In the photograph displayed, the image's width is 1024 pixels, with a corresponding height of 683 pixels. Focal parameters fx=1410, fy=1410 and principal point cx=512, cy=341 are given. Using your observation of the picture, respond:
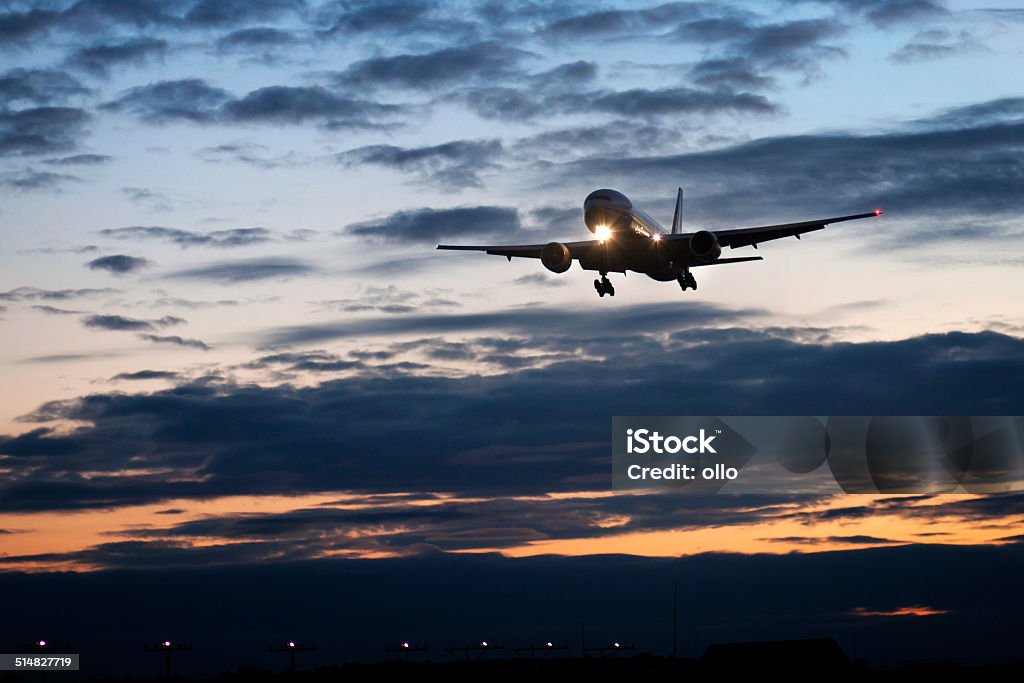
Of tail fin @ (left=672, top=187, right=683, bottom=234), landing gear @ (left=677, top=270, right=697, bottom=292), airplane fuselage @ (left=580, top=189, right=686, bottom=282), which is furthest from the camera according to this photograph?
tail fin @ (left=672, top=187, right=683, bottom=234)

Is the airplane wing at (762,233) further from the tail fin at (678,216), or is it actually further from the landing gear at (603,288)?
the tail fin at (678,216)

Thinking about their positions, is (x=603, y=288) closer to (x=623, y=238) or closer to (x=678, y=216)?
(x=623, y=238)

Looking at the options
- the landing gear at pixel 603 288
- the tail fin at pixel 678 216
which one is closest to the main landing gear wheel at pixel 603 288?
the landing gear at pixel 603 288

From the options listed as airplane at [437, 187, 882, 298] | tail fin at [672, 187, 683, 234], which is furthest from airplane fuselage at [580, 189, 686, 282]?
tail fin at [672, 187, 683, 234]

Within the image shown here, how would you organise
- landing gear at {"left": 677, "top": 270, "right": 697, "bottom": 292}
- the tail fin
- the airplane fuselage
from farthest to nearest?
the tail fin
landing gear at {"left": 677, "top": 270, "right": 697, "bottom": 292}
the airplane fuselage

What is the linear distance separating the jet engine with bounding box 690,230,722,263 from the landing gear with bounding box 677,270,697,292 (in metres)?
7.44

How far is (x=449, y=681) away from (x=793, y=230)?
157 feet

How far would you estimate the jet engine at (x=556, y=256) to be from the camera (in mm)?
98375

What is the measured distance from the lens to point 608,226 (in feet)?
316

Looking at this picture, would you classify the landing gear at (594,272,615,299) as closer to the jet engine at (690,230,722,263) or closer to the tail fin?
the jet engine at (690,230,722,263)

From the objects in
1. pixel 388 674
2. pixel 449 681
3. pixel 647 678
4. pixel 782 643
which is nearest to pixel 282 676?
pixel 388 674

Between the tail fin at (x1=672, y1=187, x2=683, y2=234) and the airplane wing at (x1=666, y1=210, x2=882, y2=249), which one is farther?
the tail fin at (x1=672, y1=187, x2=683, y2=234)

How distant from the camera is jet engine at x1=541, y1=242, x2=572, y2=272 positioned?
98375 millimetres

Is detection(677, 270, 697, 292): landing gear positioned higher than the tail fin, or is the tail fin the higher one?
the tail fin
